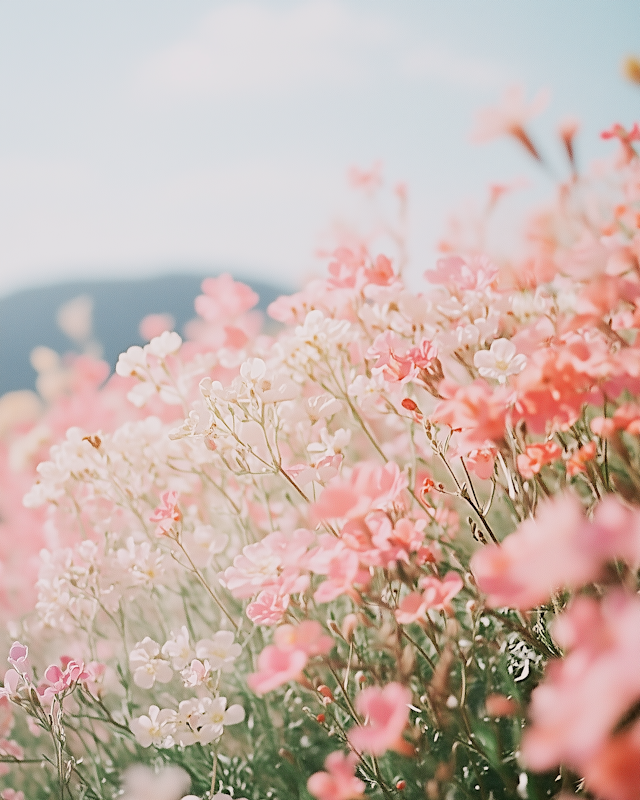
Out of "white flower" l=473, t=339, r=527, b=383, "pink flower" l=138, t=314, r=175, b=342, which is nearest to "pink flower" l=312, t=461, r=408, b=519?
"white flower" l=473, t=339, r=527, b=383

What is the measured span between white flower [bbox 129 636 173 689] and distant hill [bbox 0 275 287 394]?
6007 mm

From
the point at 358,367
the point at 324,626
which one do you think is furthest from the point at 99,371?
the point at 324,626

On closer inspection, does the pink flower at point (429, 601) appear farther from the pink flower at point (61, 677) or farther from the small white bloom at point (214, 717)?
the pink flower at point (61, 677)

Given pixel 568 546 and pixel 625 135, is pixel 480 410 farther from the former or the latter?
pixel 625 135

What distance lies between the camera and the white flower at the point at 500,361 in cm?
95

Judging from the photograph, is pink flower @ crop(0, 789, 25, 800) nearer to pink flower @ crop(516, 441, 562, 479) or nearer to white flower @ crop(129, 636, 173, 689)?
white flower @ crop(129, 636, 173, 689)

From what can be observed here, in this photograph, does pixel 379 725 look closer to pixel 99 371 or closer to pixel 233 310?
pixel 233 310

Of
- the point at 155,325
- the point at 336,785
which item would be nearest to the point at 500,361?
the point at 336,785

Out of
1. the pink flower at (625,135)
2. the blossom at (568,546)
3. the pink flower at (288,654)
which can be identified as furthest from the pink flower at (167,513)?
the pink flower at (625,135)

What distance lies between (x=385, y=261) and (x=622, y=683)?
1133 millimetres

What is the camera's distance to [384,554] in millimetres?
795

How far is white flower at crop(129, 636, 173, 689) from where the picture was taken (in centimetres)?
114

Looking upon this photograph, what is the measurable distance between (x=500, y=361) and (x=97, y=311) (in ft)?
27.1

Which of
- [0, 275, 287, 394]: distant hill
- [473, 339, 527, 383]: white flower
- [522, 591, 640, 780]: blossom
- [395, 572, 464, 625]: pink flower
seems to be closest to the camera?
[522, 591, 640, 780]: blossom
